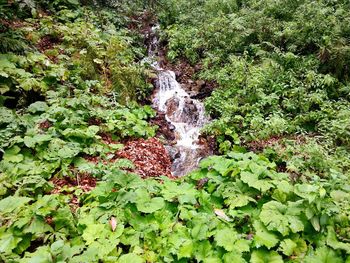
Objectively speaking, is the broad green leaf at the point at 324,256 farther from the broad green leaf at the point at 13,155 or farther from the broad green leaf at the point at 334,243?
the broad green leaf at the point at 13,155

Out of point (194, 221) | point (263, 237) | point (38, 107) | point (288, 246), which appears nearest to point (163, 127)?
point (38, 107)

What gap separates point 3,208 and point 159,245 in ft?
6.32

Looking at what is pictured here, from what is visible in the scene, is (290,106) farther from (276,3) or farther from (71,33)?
(71,33)

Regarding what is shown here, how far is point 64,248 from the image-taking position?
2852 mm

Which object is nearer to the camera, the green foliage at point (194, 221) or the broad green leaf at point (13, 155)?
the green foliage at point (194, 221)

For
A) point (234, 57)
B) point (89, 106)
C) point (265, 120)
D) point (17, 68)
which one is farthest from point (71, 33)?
point (265, 120)

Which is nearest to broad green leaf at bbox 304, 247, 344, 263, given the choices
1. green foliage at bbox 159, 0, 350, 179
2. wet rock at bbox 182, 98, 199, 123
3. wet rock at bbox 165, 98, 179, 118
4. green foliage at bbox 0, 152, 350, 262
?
green foliage at bbox 0, 152, 350, 262

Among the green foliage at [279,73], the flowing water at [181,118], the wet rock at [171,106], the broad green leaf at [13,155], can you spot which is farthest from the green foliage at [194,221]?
the wet rock at [171,106]

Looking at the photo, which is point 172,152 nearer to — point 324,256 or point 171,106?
point 171,106

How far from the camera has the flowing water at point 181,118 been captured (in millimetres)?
7297

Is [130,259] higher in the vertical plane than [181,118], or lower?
higher

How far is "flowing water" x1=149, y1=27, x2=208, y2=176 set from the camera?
7297mm

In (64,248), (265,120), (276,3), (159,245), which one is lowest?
(265,120)

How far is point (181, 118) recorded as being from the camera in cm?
905
